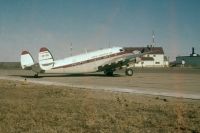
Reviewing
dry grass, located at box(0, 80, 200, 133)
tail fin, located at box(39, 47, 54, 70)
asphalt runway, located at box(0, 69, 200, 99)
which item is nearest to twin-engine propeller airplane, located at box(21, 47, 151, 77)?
tail fin, located at box(39, 47, 54, 70)

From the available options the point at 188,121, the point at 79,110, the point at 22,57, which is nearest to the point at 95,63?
the point at 22,57

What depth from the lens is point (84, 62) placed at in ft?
150

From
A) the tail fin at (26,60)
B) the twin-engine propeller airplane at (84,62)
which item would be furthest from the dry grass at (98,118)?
the tail fin at (26,60)

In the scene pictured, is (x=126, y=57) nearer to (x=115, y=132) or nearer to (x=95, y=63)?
(x=95, y=63)

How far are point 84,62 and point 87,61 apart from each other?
58 centimetres

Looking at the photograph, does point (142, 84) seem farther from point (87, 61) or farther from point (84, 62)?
point (87, 61)

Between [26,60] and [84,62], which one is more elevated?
[26,60]

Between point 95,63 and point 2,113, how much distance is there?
1317 inches

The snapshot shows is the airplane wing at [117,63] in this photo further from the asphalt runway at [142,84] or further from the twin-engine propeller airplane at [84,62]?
the asphalt runway at [142,84]

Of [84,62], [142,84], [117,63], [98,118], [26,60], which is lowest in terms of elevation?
[98,118]

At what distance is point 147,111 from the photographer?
14.2 meters

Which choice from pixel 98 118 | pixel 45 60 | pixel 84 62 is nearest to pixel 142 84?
pixel 84 62

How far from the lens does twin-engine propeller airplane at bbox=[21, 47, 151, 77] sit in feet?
144

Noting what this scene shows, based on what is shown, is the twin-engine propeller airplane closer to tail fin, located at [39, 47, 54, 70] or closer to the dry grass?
tail fin, located at [39, 47, 54, 70]
